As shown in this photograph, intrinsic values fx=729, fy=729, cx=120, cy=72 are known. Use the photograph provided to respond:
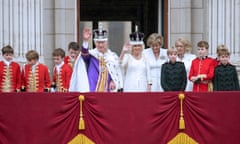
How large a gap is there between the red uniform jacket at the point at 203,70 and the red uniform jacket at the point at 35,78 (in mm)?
2864

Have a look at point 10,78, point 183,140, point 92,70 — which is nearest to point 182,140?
point 183,140

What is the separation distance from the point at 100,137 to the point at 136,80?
6.06 ft

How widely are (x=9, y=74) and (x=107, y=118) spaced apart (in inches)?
131

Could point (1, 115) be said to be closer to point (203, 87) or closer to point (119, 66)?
point (119, 66)

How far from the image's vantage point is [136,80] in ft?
42.3

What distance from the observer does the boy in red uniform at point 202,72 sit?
13.0m

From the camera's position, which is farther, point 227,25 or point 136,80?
point 227,25

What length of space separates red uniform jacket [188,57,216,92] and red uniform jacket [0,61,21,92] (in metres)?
3.36

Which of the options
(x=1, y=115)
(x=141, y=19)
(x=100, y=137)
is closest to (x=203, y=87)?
(x=100, y=137)

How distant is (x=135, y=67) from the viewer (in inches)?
508

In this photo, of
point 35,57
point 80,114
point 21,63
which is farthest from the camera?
point 21,63

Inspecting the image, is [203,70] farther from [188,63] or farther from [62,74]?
[62,74]

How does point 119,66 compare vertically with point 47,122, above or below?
above

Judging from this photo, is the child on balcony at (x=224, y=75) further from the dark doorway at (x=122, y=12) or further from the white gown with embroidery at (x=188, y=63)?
the dark doorway at (x=122, y=12)
